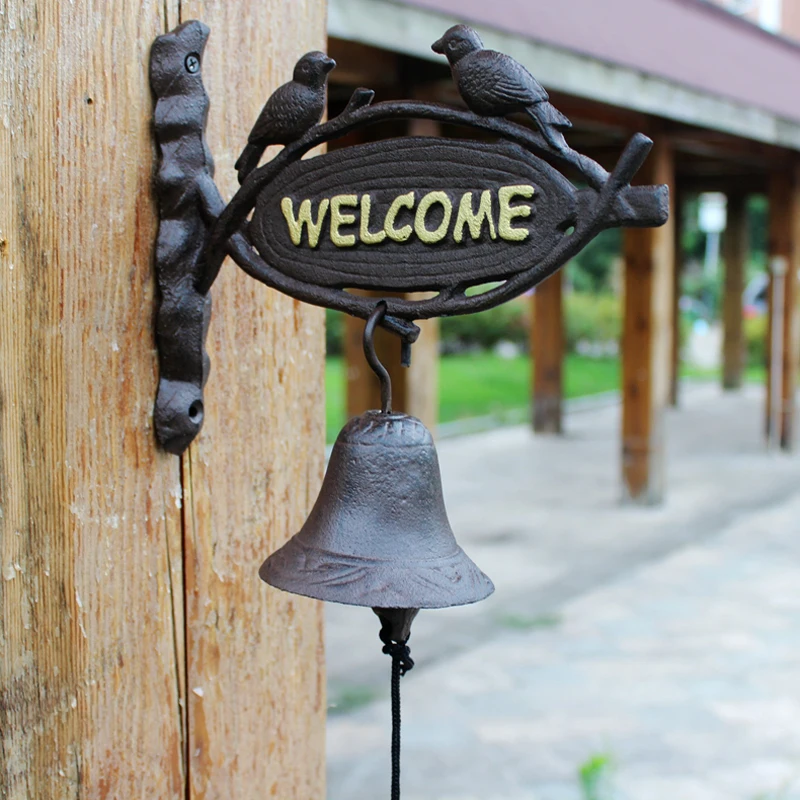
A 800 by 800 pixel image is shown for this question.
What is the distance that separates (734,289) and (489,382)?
3685mm

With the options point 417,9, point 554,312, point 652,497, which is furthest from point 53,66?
point 554,312

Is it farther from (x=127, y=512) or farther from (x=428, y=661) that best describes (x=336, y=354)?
(x=127, y=512)

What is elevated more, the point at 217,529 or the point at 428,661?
the point at 217,529

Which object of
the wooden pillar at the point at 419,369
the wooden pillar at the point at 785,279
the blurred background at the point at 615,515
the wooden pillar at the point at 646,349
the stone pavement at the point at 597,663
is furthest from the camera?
the wooden pillar at the point at 785,279

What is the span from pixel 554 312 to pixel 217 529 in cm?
912

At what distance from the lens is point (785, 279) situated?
29.3 feet

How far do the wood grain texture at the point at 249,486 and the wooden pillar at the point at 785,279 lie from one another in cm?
824

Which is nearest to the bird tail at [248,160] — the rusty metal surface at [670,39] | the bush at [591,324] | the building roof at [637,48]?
the building roof at [637,48]

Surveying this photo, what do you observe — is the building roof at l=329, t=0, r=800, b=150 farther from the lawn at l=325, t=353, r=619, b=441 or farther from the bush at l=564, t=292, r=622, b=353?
the bush at l=564, t=292, r=622, b=353

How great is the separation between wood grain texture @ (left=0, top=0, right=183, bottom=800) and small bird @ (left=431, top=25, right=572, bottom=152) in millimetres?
434

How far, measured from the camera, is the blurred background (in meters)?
3.45

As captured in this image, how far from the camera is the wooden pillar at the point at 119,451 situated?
1.13 metres

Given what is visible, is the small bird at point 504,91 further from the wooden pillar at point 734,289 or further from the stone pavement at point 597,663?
the wooden pillar at point 734,289

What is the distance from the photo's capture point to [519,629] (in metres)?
4.64
